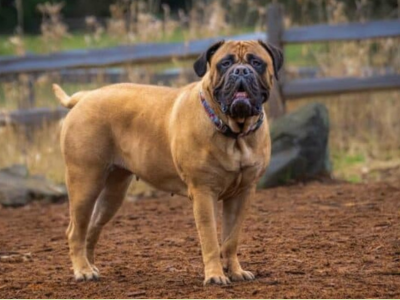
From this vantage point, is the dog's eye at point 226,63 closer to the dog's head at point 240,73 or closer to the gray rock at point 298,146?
the dog's head at point 240,73

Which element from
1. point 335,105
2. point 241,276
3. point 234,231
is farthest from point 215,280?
point 335,105

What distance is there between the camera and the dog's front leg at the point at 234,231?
6820 mm

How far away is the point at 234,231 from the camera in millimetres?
6848

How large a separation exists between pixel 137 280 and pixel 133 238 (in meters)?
1.92

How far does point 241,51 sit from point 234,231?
43.0 inches

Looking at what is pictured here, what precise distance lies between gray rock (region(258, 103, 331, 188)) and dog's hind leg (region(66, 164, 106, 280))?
4419mm

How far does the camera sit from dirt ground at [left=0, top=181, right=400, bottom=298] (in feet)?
21.6

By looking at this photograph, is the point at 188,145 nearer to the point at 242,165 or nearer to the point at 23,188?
the point at 242,165

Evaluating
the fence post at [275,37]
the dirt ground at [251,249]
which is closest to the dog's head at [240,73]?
the dirt ground at [251,249]

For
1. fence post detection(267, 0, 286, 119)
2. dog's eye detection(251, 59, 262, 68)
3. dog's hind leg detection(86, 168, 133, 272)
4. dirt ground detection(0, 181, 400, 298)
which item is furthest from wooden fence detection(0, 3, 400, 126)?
dog's eye detection(251, 59, 262, 68)

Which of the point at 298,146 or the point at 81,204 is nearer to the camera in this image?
the point at 81,204

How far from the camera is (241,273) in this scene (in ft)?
22.4

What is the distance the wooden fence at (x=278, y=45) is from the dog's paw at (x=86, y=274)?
18.8ft

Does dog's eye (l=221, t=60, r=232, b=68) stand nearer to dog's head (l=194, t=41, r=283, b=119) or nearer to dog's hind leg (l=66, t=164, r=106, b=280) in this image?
dog's head (l=194, t=41, r=283, b=119)
